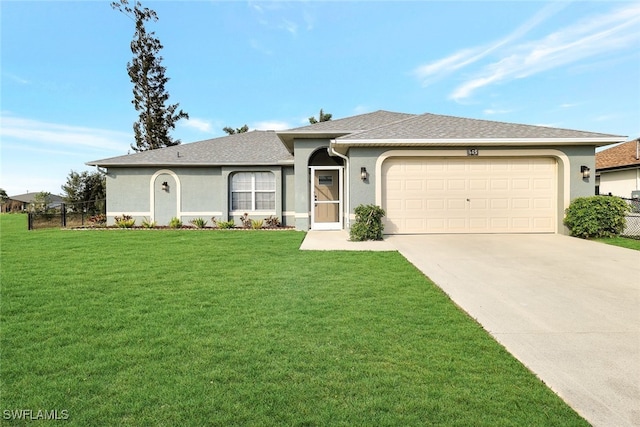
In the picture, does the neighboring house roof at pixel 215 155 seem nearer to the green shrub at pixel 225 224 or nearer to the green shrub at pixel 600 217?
the green shrub at pixel 225 224

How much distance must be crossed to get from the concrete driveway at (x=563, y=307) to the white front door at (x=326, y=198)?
4891mm

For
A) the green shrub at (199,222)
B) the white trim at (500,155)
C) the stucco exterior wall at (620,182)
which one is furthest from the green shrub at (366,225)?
the stucco exterior wall at (620,182)

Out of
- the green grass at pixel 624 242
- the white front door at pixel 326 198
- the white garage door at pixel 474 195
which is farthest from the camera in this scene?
the white front door at pixel 326 198

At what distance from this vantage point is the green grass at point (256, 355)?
2213mm

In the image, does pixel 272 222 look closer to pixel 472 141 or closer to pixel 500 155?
pixel 472 141

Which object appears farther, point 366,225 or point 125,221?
point 125,221

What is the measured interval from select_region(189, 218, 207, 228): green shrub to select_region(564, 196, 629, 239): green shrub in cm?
1445

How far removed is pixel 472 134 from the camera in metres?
11.1

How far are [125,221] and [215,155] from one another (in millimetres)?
5183

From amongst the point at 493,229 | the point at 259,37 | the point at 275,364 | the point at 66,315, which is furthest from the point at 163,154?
the point at 275,364

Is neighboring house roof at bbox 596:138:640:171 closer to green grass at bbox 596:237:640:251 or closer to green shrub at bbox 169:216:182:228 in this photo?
green grass at bbox 596:237:640:251

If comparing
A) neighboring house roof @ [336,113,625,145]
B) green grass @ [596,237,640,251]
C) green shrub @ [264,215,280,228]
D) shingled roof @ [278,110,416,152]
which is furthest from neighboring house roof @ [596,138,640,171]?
green shrub @ [264,215,280,228]

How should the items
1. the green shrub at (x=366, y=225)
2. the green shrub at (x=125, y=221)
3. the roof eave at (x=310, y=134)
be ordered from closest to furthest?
the green shrub at (x=366, y=225)
the roof eave at (x=310, y=134)
the green shrub at (x=125, y=221)

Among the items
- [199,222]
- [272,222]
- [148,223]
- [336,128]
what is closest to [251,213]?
[272,222]
